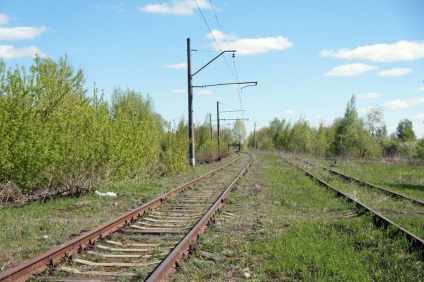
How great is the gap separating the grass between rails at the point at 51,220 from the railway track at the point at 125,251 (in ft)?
1.80

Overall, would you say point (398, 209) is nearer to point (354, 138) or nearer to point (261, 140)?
point (354, 138)

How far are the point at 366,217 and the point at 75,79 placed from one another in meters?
14.1

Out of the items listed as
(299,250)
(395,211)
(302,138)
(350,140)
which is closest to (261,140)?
(302,138)

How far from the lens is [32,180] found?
12.2 m

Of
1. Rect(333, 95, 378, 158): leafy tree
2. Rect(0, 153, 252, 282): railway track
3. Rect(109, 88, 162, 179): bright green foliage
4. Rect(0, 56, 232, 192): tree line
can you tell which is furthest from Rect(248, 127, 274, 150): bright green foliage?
Rect(0, 153, 252, 282): railway track

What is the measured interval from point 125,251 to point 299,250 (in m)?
2.77

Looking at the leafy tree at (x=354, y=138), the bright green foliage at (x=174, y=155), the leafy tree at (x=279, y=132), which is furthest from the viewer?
the leafy tree at (x=279, y=132)

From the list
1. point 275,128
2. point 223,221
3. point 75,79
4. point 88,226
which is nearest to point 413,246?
point 223,221

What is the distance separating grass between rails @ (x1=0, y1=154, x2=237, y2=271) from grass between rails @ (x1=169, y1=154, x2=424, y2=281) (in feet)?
8.37

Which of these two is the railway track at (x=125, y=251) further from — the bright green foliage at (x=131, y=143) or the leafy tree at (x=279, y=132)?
the leafy tree at (x=279, y=132)

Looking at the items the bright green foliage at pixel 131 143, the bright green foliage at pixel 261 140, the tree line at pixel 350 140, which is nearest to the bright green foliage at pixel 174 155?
the bright green foliage at pixel 131 143

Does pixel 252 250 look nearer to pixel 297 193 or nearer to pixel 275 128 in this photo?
pixel 297 193

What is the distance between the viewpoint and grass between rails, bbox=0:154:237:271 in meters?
6.68

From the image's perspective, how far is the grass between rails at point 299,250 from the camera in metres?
5.52
